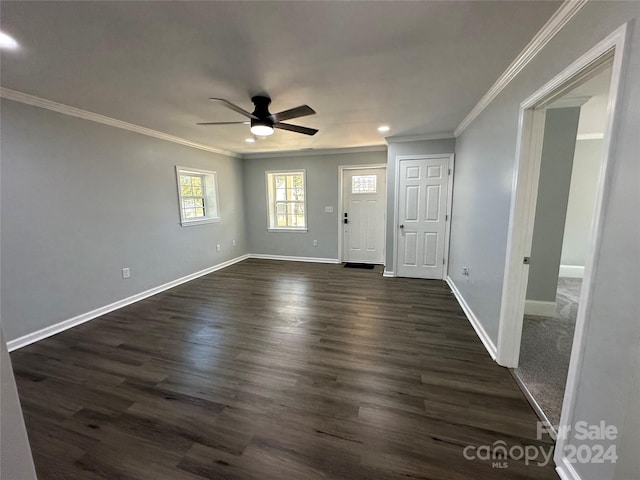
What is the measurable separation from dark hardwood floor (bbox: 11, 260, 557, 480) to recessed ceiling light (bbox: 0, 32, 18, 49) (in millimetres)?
2425

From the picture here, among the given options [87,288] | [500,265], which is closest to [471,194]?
[500,265]

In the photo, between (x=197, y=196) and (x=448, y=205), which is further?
(x=197, y=196)

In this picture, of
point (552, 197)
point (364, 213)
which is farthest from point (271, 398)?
point (364, 213)

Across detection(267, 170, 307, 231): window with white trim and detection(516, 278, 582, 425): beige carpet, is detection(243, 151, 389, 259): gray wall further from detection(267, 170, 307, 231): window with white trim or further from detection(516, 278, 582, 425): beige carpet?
detection(516, 278, 582, 425): beige carpet

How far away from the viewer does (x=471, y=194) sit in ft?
10.8

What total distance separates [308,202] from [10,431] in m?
5.38

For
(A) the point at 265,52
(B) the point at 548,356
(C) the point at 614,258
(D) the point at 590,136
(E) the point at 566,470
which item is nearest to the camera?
(C) the point at 614,258

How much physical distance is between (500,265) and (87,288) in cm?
448

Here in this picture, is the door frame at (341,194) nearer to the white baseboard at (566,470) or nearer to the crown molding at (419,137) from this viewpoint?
the crown molding at (419,137)

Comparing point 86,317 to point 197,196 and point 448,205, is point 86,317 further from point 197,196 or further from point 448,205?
point 448,205

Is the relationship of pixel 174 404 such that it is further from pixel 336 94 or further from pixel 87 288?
pixel 336 94

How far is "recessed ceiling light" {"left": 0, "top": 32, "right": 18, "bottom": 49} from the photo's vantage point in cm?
165

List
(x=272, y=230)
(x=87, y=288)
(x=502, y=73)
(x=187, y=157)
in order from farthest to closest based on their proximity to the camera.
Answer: (x=272, y=230)
(x=187, y=157)
(x=87, y=288)
(x=502, y=73)

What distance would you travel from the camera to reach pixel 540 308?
3293 mm
